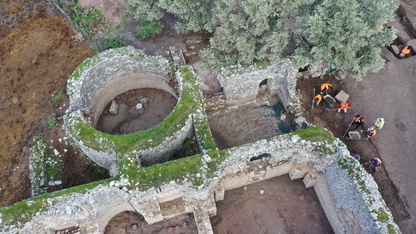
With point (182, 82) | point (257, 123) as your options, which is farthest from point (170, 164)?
Answer: point (257, 123)

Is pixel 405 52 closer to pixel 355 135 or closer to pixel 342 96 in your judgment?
pixel 342 96

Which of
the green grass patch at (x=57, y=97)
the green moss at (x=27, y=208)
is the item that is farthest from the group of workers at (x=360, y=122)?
the green grass patch at (x=57, y=97)

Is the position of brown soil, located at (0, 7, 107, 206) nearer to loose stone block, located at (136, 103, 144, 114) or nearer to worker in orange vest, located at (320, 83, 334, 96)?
loose stone block, located at (136, 103, 144, 114)

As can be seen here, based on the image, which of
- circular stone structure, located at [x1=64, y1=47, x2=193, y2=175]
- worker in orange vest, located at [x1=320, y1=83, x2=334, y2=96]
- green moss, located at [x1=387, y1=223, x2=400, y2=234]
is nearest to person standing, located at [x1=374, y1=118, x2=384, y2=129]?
worker in orange vest, located at [x1=320, y1=83, x2=334, y2=96]

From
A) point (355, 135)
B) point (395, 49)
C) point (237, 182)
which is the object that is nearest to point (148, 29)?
point (237, 182)

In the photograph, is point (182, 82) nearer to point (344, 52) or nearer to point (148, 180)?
point (148, 180)

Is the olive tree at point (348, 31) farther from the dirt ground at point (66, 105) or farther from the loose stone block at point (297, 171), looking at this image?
the loose stone block at point (297, 171)
